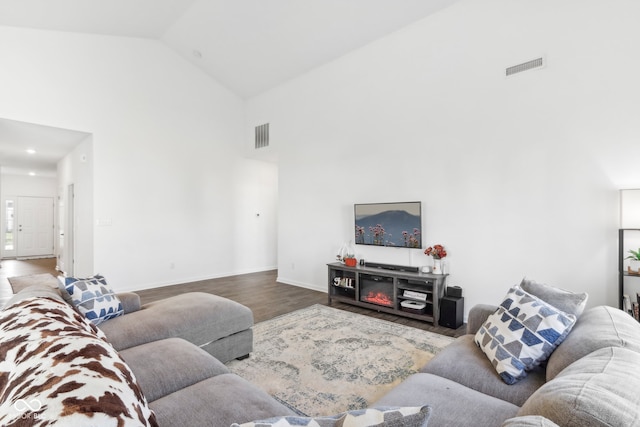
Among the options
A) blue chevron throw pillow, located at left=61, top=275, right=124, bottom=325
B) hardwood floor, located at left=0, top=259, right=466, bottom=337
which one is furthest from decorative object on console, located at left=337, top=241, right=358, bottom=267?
blue chevron throw pillow, located at left=61, top=275, right=124, bottom=325

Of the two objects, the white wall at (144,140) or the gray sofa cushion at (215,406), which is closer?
the gray sofa cushion at (215,406)

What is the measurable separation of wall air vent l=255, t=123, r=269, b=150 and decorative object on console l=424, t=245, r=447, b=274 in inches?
154

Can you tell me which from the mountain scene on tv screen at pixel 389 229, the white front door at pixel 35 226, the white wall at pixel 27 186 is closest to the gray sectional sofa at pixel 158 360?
the mountain scene on tv screen at pixel 389 229

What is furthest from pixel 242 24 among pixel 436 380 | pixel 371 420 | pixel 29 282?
pixel 371 420

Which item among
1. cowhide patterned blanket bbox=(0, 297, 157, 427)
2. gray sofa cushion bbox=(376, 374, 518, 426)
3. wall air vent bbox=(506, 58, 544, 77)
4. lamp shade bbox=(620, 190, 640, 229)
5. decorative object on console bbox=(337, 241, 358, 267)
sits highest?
wall air vent bbox=(506, 58, 544, 77)

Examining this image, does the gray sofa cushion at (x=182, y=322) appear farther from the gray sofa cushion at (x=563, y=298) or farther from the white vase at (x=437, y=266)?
the white vase at (x=437, y=266)

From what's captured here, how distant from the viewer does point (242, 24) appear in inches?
189

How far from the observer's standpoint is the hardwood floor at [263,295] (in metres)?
3.95

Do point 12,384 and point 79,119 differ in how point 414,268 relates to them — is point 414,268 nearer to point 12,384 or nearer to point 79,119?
point 12,384

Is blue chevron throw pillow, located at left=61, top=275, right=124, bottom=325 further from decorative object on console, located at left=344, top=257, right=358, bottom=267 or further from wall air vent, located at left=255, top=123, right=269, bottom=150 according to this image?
wall air vent, located at left=255, top=123, right=269, bottom=150

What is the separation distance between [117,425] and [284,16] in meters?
4.98

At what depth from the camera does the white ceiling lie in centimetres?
411

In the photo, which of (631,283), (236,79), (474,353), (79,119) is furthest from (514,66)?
(79,119)

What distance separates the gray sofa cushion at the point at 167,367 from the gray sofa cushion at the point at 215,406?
3.2 inches
